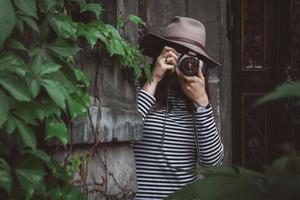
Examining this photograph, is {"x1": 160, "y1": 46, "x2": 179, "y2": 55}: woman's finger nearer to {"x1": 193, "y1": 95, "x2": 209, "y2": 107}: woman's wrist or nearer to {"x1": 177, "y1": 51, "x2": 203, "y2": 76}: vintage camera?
{"x1": 177, "y1": 51, "x2": 203, "y2": 76}: vintage camera

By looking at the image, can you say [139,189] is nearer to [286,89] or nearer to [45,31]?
[45,31]

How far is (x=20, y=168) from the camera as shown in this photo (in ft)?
6.16

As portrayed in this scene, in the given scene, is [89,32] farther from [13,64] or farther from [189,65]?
[189,65]

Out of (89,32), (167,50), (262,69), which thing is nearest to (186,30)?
(167,50)

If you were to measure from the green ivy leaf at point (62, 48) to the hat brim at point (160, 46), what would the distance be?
115 centimetres

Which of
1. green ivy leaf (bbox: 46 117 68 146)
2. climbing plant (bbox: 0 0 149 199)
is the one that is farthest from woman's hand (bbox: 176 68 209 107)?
green ivy leaf (bbox: 46 117 68 146)

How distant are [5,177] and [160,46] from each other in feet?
5.21

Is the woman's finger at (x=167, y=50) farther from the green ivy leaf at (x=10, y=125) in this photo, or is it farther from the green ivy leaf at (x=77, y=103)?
the green ivy leaf at (x=10, y=125)

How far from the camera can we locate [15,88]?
1.77 meters

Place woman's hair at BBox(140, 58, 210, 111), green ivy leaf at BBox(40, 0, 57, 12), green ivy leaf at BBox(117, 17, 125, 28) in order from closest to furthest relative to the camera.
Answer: green ivy leaf at BBox(40, 0, 57, 12), green ivy leaf at BBox(117, 17, 125, 28), woman's hair at BBox(140, 58, 210, 111)

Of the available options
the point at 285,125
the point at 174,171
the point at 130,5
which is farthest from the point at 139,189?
the point at 285,125

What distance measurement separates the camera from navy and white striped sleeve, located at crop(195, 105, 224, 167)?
310 cm

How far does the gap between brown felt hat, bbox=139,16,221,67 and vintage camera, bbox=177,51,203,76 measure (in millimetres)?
45

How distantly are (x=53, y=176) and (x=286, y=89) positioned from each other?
58.1 inches
